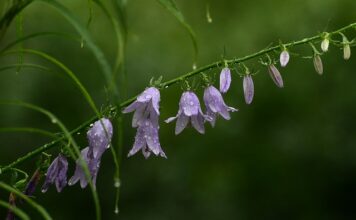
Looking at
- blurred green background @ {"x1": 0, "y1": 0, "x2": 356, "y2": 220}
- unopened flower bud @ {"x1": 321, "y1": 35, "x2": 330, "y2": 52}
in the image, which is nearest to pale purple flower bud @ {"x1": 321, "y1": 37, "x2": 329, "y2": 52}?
unopened flower bud @ {"x1": 321, "y1": 35, "x2": 330, "y2": 52}

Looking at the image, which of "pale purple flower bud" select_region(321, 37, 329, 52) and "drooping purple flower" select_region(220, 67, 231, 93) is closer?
"pale purple flower bud" select_region(321, 37, 329, 52)

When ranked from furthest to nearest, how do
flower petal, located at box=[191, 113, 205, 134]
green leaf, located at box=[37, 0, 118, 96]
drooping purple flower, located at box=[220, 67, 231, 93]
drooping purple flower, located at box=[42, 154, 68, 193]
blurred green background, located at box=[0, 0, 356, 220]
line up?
blurred green background, located at box=[0, 0, 356, 220]
flower petal, located at box=[191, 113, 205, 134]
drooping purple flower, located at box=[220, 67, 231, 93]
drooping purple flower, located at box=[42, 154, 68, 193]
green leaf, located at box=[37, 0, 118, 96]

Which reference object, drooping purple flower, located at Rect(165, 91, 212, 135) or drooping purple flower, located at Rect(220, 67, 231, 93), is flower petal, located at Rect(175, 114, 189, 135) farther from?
drooping purple flower, located at Rect(220, 67, 231, 93)

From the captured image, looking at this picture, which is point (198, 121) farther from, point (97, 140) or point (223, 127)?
point (223, 127)

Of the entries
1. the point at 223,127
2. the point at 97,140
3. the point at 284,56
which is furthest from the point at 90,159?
the point at 223,127

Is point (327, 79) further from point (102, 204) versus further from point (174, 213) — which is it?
point (102, 204)

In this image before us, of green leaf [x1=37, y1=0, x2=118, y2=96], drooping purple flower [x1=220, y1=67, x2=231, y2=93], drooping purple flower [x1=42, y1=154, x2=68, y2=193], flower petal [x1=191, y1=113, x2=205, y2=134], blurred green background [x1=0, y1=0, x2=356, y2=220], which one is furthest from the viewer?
blurred green background [x1=0, y1=0, x2=356, y2=220]
